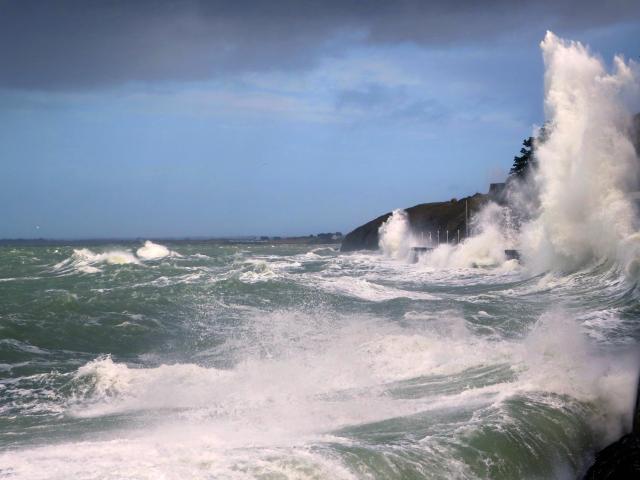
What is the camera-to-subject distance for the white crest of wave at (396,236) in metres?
61.6

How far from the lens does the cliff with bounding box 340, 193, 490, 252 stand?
59.5m

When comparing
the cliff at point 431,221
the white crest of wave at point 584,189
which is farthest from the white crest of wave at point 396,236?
the white crest of wave at point 584,189

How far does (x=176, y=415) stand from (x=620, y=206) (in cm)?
1823

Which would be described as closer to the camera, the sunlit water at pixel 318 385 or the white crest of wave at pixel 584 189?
the sunlit water at pixel 318 385

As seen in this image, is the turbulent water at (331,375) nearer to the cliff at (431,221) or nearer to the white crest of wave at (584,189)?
the white crest of wave at (584,189)

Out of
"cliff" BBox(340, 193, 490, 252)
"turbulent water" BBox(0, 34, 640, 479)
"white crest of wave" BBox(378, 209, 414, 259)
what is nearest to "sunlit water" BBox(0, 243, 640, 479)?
"turbulent water" BBox(0, 34, 640, 479)

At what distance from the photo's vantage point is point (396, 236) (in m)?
66.7

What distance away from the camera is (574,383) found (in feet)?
27.2

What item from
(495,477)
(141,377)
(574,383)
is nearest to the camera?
(495,477)

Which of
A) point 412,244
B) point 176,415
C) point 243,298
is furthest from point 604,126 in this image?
point 412,244

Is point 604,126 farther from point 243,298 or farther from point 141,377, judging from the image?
point 141,377

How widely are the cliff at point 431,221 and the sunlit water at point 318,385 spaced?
38.5 metres

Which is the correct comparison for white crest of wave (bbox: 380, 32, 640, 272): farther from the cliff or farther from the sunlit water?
the cliff

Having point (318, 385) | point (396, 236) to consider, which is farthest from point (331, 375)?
point (396, 236)
